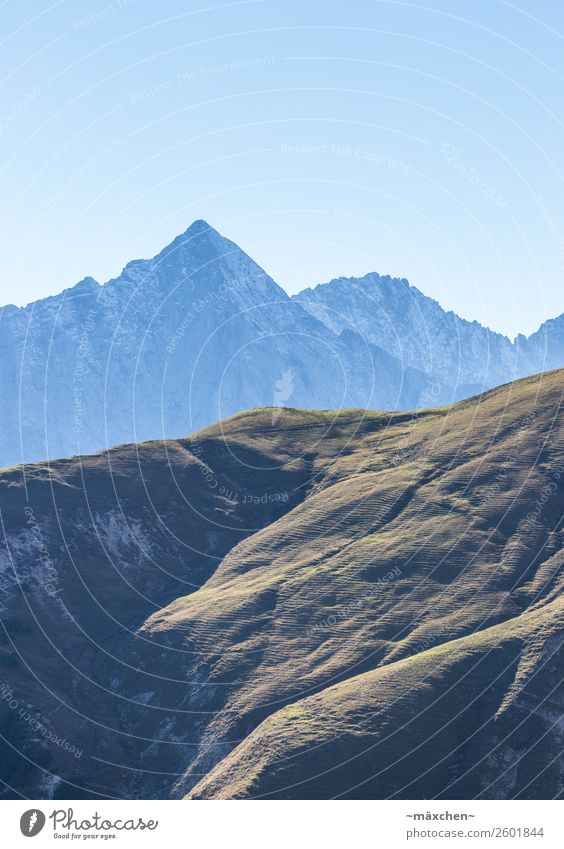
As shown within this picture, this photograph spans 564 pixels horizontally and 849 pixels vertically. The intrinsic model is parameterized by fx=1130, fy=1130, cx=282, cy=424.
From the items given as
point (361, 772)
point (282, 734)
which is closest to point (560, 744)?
point (361, 772)

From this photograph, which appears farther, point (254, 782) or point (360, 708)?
point (360, 708)

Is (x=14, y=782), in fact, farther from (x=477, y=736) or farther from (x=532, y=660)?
(x=532, y=660)

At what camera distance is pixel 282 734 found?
19038 cm

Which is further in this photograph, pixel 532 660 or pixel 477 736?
pixel 532 660

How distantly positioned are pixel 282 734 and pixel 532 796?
42543mm

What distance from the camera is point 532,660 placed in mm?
198625

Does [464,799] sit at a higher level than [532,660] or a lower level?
lower
